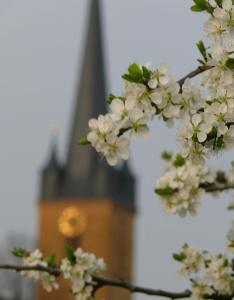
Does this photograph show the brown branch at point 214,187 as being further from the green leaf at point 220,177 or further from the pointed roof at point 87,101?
the pointed roof at point 87,101

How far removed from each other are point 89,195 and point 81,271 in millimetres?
51331

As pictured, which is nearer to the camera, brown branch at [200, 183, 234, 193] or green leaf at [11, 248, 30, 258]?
brown branch at [200, 183, 234, 193]

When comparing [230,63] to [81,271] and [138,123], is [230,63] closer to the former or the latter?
[138,123]

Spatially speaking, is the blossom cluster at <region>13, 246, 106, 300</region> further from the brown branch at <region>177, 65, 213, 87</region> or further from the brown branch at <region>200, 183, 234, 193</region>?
the brown branch at <region>177, 65, 213, 87</region>

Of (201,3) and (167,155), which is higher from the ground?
(201,3)

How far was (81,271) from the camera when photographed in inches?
135

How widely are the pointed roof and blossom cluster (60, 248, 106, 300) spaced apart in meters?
48.1

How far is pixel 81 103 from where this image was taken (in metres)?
52.1

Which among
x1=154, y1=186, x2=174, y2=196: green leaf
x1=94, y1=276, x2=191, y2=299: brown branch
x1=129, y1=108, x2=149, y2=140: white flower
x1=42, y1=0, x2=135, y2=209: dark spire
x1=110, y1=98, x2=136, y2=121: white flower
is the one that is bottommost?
x1=94, y1=276, x2=191, y2=299: brown branch

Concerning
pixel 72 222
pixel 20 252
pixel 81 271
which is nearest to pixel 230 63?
pixel 81 271

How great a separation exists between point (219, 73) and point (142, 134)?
0.22 m

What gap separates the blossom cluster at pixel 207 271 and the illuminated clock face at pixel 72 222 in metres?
51.5

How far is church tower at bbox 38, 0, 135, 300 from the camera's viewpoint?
52312 mm

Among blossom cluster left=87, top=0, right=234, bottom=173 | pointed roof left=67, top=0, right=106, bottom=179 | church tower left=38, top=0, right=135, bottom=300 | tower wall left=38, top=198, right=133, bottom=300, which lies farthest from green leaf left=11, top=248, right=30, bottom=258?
tower wall left=38, top=198, right=133, bottom=300
